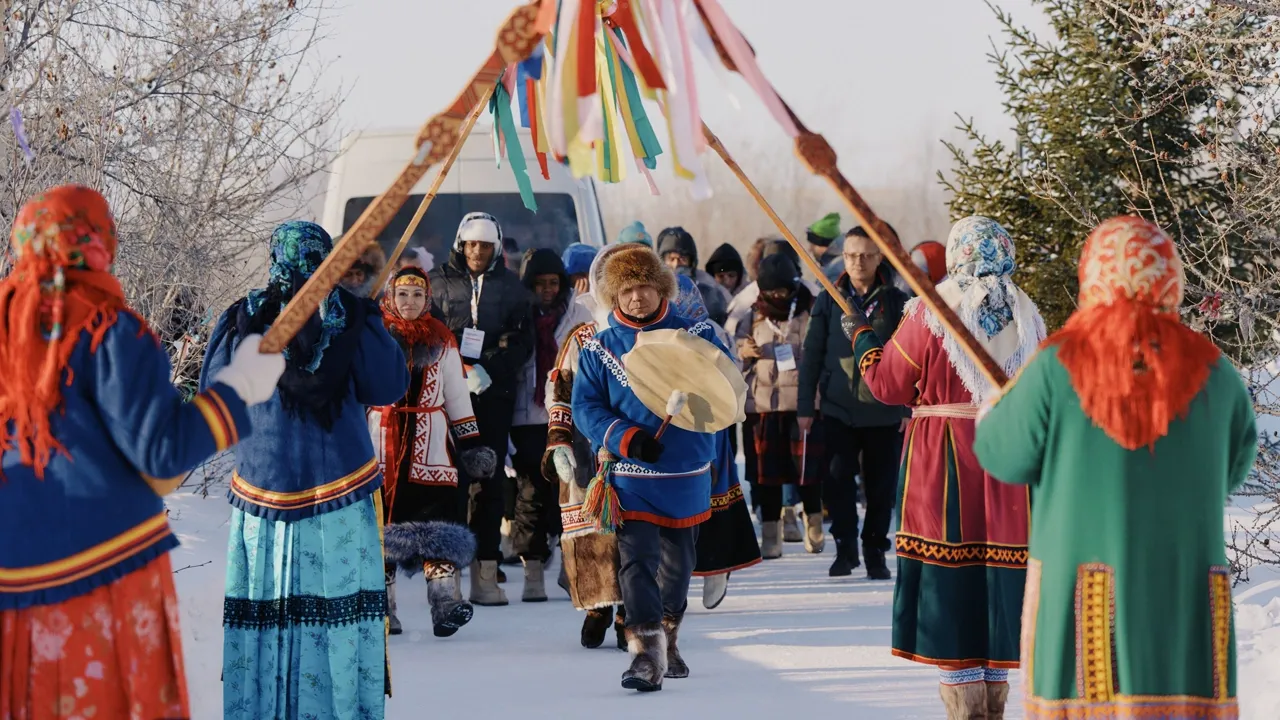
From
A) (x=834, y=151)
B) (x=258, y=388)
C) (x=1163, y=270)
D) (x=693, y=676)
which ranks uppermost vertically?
(x=834, y=151)

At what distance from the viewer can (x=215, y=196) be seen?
41.3 ft

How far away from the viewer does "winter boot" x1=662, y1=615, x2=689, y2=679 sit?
794 cm

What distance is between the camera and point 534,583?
10375 millimetres

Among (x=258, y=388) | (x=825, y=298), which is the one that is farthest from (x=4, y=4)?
(x=258, y=388)

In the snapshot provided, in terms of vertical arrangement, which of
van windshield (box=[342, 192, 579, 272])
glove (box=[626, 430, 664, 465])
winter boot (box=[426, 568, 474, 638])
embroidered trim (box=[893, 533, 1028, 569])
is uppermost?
van windshield (box=[342, 192, 579, 272])

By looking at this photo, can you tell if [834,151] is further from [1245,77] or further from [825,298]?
[825,298]

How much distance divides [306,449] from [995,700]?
2.53m

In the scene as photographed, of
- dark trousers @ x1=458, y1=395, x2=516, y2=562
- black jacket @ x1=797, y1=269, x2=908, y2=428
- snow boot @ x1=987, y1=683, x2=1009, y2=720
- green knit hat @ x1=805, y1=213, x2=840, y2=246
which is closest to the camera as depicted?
snow boot @ x1=987, y1=683, x2=1009, y2=720

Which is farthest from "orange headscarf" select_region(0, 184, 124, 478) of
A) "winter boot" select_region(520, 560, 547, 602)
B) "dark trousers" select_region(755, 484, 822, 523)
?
"dark trousers" select_region(755, 484, 822, 523)

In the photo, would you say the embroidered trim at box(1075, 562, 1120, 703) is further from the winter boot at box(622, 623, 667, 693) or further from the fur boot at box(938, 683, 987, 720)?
the winter boot at box(622, 623, 667, 693)

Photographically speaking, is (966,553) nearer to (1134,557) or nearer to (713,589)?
(1134,557)

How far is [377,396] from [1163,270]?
2770 millimetres

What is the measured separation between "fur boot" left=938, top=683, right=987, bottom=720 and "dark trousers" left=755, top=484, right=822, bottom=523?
5.57 meters

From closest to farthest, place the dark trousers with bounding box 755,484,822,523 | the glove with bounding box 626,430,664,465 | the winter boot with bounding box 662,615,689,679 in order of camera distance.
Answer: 1. the glove with bounding box 626,430,664,465
2. the winter boot with bounding box 662,615,689,679
3. the dark trousers with bounding box 755,484,822,523
